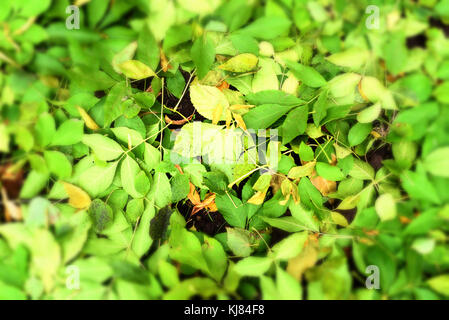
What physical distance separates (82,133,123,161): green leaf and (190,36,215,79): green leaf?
9.3 inches

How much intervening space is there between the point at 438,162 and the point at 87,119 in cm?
66

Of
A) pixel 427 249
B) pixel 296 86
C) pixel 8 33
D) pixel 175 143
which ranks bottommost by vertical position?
pixel 427 249

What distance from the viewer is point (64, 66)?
0.65m

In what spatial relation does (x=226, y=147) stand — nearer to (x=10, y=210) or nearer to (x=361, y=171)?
(x=361, y=171)

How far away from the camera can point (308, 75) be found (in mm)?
662

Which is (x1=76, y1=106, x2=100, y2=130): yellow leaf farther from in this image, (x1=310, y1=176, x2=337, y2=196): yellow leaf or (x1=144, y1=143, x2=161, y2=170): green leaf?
(x1=310, y1=176, x2=337, y2=196): yellow leaf

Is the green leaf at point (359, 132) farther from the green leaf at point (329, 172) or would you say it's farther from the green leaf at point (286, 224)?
the green leaf at point (286, 224)

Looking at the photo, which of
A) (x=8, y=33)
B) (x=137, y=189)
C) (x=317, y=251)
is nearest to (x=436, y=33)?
(x=317, y=251)

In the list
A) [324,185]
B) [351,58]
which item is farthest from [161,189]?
[351,58]

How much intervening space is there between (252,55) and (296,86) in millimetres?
112

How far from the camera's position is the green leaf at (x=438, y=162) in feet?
1.86

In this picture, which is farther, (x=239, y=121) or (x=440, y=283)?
(x=239, y=121)

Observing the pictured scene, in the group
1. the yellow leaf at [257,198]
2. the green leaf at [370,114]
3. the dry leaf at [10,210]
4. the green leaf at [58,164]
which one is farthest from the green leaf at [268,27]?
the dry leaf at [10,210]
